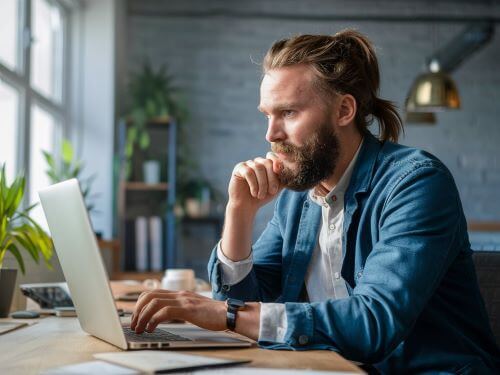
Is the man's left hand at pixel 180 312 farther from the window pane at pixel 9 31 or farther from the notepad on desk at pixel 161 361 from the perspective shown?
the window pane at pixel 9 31

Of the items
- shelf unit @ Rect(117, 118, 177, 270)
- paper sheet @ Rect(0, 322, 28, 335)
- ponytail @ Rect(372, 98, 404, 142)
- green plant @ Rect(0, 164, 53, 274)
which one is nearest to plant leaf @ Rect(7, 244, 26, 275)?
green plant @ Rect(0, 164, 53, 274)

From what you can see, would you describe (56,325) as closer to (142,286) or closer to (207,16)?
(142,286)

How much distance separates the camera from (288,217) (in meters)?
1.91

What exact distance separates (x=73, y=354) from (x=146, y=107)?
513 cm

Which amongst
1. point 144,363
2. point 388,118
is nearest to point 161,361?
point 144,363

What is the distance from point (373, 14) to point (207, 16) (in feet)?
5.03

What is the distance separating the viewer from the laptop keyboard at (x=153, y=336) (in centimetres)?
134

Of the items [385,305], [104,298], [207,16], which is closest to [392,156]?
[385,305]

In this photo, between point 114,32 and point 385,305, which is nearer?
point 385,305

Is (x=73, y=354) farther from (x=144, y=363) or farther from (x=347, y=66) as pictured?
(x=347, y=66)

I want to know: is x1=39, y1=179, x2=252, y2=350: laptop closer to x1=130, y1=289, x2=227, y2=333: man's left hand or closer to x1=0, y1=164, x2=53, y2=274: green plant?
x1=130, y1=289, x2=227, y2=333: man's left hand

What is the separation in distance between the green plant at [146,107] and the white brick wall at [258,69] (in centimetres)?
48

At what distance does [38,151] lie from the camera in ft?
17.1

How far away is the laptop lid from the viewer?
1246 millimetres
